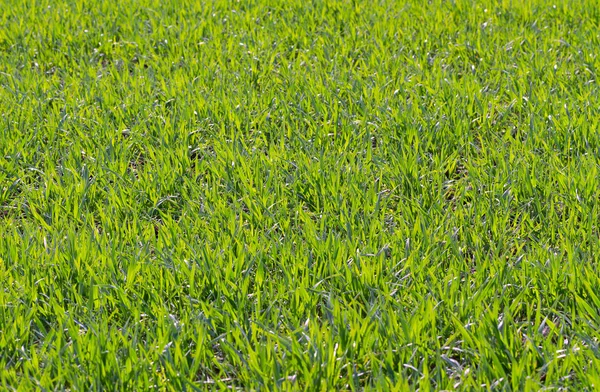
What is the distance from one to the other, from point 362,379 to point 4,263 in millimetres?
1265

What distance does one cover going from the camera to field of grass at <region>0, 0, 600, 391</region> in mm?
2178

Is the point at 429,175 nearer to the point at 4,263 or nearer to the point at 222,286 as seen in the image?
the point at 222,286

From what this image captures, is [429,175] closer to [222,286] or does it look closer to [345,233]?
[345,233]

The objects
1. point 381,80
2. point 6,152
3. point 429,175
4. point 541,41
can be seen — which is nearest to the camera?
point 429,175

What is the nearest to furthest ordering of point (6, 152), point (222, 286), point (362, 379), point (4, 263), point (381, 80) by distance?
point (362, 379) → point (222, 286) → point (4, 263) → point (6, 152) → point (381, 80)

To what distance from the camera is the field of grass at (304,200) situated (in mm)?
2178

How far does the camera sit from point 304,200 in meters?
3.07

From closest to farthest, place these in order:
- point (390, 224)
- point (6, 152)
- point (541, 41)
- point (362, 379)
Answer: point (362, 379)
point (390, 224)
point (6, 152)
point (541, 41)

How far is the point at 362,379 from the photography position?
2143mm

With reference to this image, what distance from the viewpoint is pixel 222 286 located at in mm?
2441

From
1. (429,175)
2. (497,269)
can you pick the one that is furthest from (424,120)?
(497,269)

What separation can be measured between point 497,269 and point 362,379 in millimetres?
624

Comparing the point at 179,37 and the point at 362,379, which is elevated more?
the point at 179,37

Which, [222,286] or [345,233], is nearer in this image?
[222,286]
